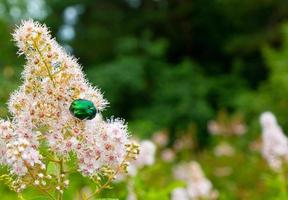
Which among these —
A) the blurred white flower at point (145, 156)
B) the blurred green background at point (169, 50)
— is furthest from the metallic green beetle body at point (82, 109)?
Result: the blurred green background at point (169, 50)

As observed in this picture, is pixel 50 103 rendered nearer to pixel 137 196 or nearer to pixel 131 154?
pixel 131 154

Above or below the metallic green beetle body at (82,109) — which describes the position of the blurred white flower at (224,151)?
above

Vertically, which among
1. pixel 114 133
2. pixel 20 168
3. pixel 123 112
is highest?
pixel 123 112

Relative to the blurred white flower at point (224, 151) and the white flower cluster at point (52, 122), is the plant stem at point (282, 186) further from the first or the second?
the blurred white flower at point (224, 151)

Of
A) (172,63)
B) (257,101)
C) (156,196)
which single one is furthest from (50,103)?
(172,63)

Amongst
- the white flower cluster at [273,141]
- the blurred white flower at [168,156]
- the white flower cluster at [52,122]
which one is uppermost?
the blurred white flower at [168,156]

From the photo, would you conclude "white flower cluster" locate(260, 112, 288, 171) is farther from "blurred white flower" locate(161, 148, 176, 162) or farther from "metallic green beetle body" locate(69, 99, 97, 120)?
"blurred white flower" locate(161, 148, 176, 162)
